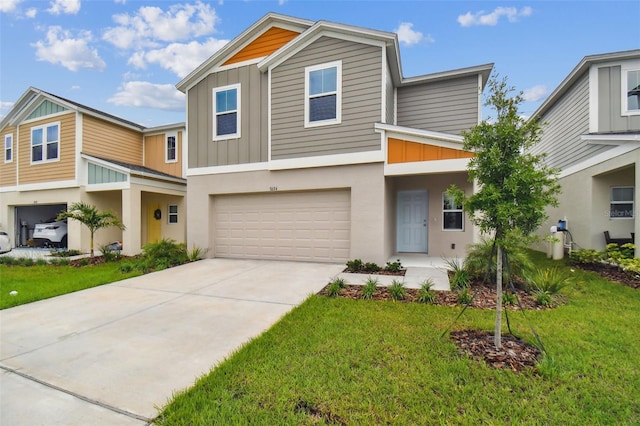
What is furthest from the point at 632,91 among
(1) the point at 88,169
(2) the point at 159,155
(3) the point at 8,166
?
(3) the point at 8,166

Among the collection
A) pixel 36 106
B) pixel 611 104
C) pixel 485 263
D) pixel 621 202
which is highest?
pixel 36 106

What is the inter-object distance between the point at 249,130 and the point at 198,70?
284 centimetres

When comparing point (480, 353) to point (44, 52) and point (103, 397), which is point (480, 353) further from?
point (44, 52)

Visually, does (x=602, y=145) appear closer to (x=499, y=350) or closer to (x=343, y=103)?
(x=343, y=103)

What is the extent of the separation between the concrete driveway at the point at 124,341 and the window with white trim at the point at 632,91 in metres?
10.2

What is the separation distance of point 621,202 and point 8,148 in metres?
25.1

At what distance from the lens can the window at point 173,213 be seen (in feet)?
44.0

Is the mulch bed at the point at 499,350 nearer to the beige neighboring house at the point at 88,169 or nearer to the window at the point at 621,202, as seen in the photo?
the window at the point at 621,202

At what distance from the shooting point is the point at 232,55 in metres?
9.44

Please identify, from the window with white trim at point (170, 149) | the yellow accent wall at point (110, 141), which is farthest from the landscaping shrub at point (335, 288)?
the yellow accent wall at point (110, 141)

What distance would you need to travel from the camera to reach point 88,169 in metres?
11.9

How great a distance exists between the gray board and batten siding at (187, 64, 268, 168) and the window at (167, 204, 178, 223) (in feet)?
14.4

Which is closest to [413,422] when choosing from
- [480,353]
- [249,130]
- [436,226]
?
[480,353]

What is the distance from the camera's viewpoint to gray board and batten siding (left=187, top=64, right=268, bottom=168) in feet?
29.7
